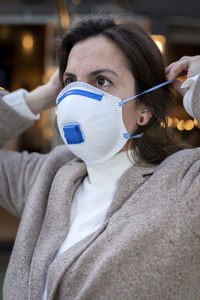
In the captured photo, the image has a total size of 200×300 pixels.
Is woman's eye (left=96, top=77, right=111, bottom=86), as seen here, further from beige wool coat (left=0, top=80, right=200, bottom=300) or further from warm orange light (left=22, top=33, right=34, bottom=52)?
warm orange light (left=22, top=33, right=34, bottom=52)

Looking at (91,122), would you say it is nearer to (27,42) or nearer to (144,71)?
(144,71)

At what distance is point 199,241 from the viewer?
34.6 inches

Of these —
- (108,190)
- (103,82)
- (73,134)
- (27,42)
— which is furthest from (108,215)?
(27,42)

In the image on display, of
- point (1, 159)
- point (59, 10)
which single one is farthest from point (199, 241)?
point (59, 10)

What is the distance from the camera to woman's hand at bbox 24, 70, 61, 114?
1379mm

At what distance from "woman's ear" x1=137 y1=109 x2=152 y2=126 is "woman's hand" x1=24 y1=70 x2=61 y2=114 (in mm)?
424

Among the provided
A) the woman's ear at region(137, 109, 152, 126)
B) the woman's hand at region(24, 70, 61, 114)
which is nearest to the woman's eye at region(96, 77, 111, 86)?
the woman's ear at region(137, 109, 152, 126)

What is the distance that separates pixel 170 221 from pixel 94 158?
303mm

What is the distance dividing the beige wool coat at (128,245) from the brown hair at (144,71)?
115mm

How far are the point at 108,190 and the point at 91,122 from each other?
9.2 inches

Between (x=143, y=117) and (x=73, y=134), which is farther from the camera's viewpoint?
(x=143, y=117)

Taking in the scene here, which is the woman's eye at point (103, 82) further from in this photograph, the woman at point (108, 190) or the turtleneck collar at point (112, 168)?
the turtleneck collar at point (112, 168)

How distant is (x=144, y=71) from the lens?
1.11 metres

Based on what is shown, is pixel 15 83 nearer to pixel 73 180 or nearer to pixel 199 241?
pixel 73 180
